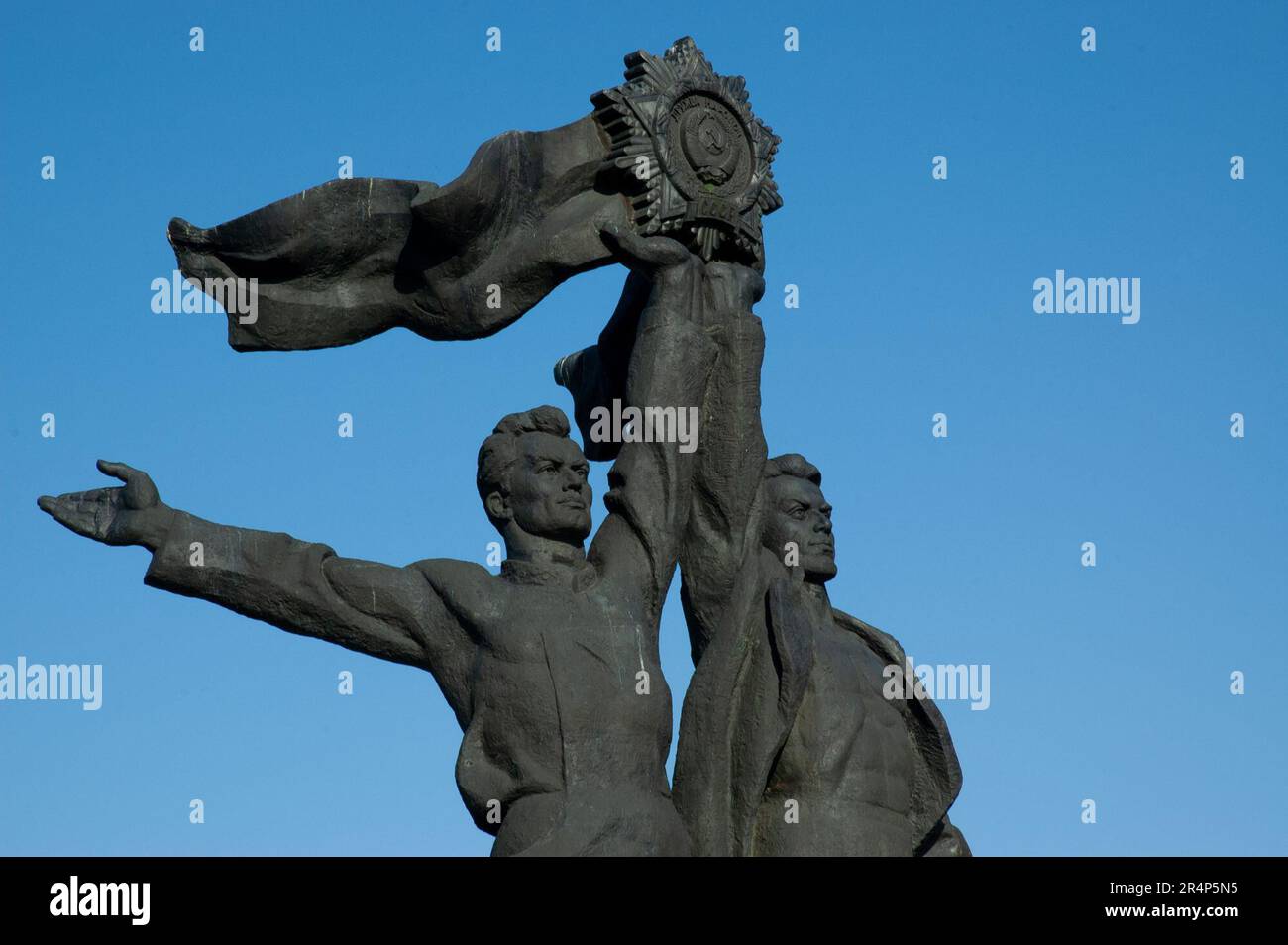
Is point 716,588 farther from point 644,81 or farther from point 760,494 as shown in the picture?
point 644,81

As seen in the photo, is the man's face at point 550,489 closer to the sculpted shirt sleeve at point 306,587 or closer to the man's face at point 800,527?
the sculpted shirt sleeve at point 306,587

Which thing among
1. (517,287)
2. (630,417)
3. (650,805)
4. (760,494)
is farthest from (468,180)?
(650,805)

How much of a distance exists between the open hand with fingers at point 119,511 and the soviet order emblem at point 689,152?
2.79 m

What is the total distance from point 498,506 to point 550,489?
275mm

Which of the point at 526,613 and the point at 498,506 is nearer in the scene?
the point at 526,613

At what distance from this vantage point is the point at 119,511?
10.3 metres

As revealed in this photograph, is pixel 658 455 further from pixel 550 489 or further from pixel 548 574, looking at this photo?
pixel 548 574

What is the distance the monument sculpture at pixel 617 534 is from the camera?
33.8 ft

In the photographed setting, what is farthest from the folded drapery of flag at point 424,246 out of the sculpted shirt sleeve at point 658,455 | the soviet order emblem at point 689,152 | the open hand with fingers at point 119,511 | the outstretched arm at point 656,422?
the open hand with fingers at point 119,511

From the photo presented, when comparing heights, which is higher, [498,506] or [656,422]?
[656,422]

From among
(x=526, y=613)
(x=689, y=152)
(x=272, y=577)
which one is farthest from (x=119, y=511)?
(x=689, y=152)

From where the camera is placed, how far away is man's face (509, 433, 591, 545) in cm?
1072

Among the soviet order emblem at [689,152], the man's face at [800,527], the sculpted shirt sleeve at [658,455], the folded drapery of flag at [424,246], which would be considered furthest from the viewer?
the man's face at [800,527]

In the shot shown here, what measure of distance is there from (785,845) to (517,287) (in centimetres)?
302
